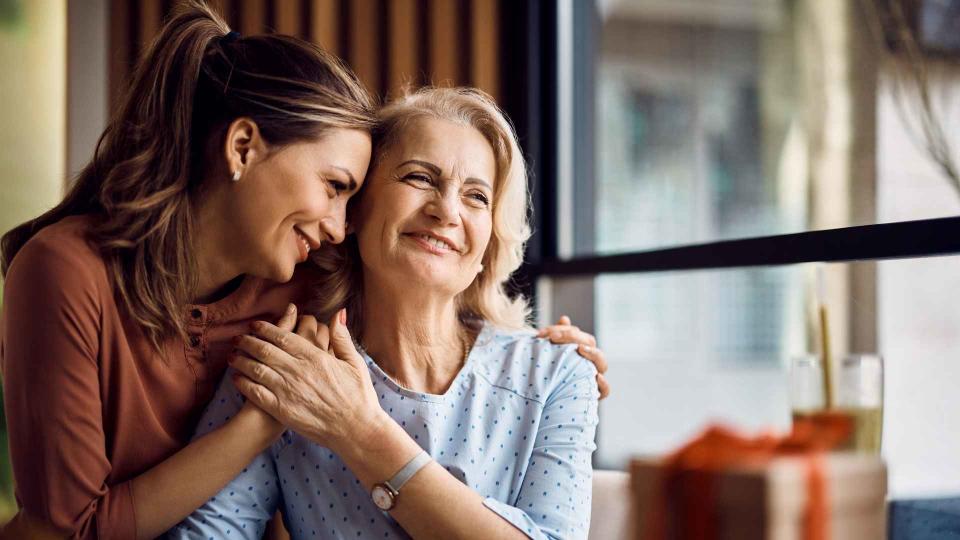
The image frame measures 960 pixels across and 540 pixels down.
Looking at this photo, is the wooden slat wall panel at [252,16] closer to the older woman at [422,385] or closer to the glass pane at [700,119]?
the older woman at [422,385]

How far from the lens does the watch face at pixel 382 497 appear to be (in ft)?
5.04

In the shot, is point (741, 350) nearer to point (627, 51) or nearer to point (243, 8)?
point (627, 51)

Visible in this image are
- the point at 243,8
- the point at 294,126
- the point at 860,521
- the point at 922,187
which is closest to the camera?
the point at 860,521

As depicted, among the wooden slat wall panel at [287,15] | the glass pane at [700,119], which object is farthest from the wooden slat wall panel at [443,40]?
the glass pane at [700,119]

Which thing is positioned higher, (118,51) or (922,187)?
(118,51)

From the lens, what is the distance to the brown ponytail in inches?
63.4

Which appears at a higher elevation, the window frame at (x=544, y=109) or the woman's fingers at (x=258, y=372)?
the window frame at (x=544, y=109)

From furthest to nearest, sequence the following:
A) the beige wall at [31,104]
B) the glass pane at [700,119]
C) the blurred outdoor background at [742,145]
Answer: the glass pane at [700,119] → the beige wall at [31,104] → the blurred outdoor background at [742,145]

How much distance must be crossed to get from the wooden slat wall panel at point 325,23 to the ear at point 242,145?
177 centimetres

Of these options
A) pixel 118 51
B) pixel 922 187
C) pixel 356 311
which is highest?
pixel 118 51

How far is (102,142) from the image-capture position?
5.71 feet

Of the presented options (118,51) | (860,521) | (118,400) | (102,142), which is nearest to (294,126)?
(102,142)

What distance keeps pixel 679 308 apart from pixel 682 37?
6.63ft

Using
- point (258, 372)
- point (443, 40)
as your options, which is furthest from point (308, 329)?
point (443, 40)
